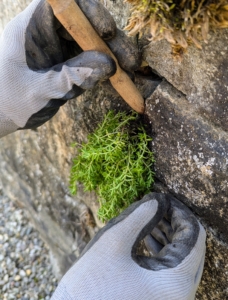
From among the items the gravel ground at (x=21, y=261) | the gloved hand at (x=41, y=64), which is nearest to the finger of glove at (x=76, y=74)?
the gloved hand at (x=41, y=64)

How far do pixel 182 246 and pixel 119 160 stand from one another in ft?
0.97

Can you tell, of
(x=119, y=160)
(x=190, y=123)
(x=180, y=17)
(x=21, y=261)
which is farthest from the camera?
(x=21, y=261)

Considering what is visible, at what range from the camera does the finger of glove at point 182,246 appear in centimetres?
100

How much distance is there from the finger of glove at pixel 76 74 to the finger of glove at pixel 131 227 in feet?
1.12

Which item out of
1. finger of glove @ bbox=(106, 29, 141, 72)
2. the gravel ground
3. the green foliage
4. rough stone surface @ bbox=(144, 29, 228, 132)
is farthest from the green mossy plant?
the gravel ground

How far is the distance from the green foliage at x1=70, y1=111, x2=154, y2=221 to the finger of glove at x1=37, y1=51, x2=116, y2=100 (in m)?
0.18

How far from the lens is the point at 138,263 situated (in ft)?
3.23

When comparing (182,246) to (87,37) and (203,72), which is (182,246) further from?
(87,37)

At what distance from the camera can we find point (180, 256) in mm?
1004

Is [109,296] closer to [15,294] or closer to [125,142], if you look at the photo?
[125,142]

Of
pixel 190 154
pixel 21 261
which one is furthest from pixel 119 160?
pixel 21 261

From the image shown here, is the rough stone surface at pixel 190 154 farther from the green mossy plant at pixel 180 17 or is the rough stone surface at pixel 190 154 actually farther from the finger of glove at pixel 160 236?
the green mossy plant at pixel 180 17

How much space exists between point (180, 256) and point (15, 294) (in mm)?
1408

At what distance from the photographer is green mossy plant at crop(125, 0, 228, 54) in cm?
72
